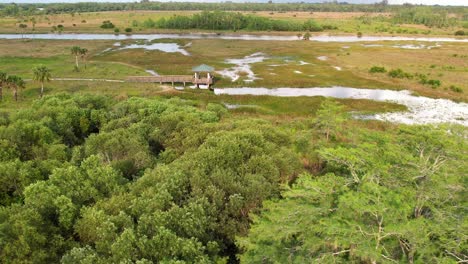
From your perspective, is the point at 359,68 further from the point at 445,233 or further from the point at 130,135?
the point at 445,233

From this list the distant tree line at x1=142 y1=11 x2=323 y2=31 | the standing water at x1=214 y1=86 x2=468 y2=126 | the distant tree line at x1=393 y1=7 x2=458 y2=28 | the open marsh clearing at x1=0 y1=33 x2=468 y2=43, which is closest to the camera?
the standing water at x1=214 y1=86 x2=468 y2=126

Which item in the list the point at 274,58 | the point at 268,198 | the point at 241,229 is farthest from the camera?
the point at 274,58

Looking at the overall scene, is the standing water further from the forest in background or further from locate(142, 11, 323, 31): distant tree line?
locate(142, 11, 323, 31): distant tree line

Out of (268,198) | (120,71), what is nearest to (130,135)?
(268,198)

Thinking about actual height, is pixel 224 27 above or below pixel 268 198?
above

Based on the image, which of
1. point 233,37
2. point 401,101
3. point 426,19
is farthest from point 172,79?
point 426,19

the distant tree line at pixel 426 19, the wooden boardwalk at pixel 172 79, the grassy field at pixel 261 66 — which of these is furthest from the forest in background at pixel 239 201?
the distant tree line at pixel 426 19

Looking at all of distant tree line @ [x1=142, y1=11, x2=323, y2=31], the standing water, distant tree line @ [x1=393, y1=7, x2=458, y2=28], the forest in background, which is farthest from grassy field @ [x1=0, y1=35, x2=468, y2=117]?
distant tree line @ [x1=393, y1=7, x2=458, y2=28]

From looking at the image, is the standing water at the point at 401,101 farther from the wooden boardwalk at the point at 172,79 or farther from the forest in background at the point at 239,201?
the forest in background at the point at 239,201
